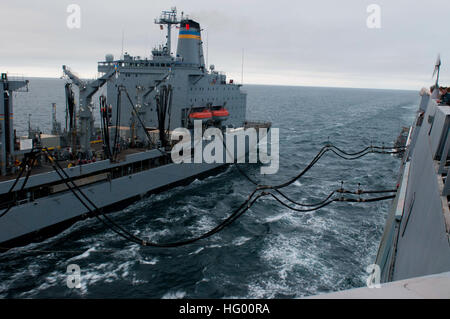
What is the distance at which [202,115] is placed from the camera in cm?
2417

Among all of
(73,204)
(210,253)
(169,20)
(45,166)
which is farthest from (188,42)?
(210,253)

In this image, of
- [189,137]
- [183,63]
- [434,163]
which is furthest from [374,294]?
[183,63]

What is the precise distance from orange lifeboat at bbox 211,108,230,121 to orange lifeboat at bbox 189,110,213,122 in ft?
3.57

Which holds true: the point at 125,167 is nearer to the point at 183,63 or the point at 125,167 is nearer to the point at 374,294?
the point at 183,63

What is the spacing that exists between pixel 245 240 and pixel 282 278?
325 cm

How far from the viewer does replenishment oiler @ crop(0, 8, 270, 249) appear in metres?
13.6

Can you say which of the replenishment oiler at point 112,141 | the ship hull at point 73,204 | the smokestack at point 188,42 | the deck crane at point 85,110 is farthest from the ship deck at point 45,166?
the smokestack at point 188,42

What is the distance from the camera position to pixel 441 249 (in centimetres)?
319

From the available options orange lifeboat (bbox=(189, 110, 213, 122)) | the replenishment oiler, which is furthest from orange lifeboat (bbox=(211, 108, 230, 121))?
orange lifeboat (bbox=(189, 110, 213, 122))

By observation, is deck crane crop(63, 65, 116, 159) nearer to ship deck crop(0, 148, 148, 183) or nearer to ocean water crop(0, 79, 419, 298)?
ship deck crop(0, 148, 148, 183)

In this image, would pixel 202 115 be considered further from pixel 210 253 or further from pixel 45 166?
pixel 210 253

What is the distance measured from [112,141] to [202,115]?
22.8 feet

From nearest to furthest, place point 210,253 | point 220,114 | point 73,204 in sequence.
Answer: point 210,253 → point 73,204 → point 220,114

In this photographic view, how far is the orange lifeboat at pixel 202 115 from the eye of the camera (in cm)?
2383
